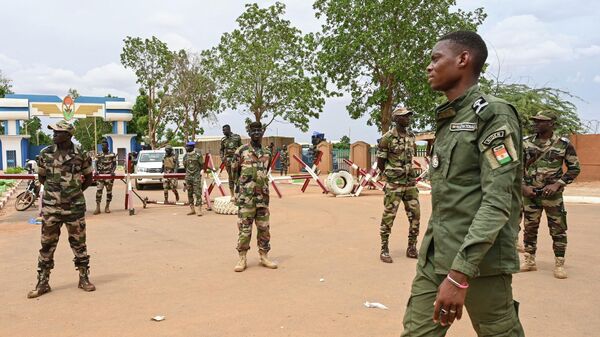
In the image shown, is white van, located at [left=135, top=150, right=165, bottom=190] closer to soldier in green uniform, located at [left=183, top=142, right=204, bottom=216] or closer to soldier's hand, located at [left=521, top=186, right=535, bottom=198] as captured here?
soldier in green uniform, located at [left=183, top=142, right=204, bottom=216]

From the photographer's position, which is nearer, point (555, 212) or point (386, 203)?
point (555, 212)

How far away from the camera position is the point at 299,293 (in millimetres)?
5039

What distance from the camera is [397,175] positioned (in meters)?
6.48

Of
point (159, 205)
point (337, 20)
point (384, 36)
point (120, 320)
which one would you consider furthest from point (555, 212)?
point (337, 20)

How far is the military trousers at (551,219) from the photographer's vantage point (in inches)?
222

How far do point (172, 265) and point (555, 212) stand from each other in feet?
15.7

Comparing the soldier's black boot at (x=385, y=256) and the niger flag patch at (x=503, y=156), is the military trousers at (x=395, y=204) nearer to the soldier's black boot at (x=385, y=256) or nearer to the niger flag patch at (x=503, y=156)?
the soldier's black boot at (x=385, y=256)

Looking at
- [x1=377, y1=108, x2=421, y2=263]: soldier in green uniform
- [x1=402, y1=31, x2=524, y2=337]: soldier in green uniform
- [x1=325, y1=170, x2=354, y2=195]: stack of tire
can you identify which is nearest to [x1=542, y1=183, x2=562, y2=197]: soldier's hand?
[x1=377, y1=108, x2=421, y2=263]: soldier in green uniform

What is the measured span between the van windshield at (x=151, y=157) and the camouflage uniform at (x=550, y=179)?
1632 centimetres

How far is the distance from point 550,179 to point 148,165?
53.4ft

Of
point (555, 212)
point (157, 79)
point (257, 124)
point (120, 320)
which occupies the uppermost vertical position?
point (157, 79)

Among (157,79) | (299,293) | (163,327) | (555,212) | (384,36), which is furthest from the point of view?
(157,79)

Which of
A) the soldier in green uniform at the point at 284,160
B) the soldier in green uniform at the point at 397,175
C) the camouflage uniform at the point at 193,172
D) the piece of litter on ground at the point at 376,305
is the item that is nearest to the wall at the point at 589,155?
the soldier in green uniform at the point at 284,160

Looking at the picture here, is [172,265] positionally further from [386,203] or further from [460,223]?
[460,223]
